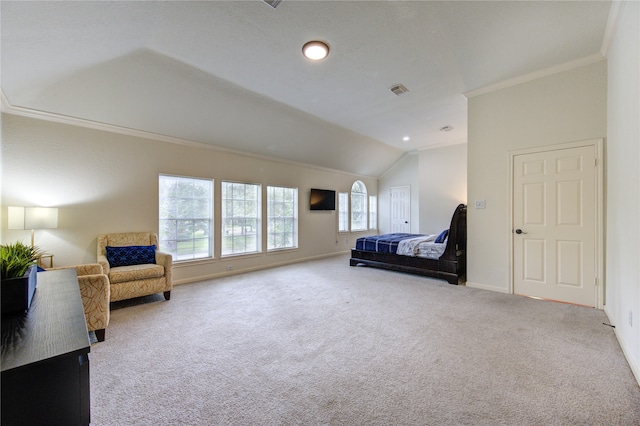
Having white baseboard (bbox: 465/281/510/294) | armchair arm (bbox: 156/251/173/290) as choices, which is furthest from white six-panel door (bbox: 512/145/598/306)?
armchair arm (bbox: 156/251/173/290)

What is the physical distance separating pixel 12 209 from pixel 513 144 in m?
6.29

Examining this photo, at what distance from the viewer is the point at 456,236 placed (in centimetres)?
461

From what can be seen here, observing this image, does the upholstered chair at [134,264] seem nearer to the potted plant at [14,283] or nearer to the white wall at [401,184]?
the potted plant at [14,283]

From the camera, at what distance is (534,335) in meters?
2.67

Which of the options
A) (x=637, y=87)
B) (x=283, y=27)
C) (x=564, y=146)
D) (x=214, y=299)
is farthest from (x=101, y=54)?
(x=564, y=146)

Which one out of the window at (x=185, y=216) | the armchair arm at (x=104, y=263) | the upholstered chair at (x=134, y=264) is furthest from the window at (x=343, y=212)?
the armchair arm at (x=104, y=263)

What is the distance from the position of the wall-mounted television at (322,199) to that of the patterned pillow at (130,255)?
3642 millimetres

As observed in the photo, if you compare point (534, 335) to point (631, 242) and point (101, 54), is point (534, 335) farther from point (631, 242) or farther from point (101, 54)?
point (101, 54)

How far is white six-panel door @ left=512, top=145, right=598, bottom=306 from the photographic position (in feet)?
11.1

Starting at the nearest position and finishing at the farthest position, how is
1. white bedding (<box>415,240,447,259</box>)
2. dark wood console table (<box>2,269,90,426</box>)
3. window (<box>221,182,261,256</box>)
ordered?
dark wood console table (<box>2,269,90,426</box>), white bedding (<box>415,240,447,259</box>), window (<box>221,182,261,256</box>)

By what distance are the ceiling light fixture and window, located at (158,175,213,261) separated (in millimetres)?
2938

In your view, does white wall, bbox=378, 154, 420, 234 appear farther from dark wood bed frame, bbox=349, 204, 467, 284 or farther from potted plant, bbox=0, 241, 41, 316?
potted plant, bbox=0, 241, 41, 316

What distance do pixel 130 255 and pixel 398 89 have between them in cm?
449

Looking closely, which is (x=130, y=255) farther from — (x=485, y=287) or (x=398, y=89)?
(x=485, y=287)
